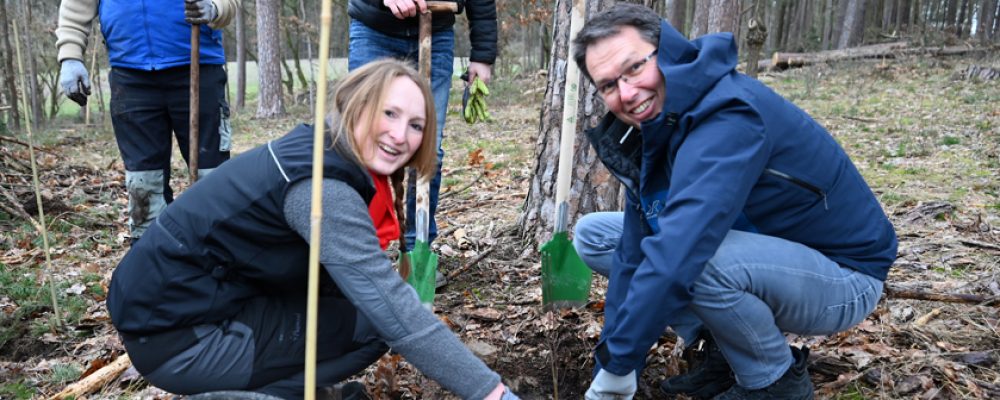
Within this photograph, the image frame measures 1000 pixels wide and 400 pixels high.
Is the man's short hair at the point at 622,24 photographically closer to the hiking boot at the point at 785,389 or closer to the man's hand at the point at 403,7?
the hiking boot at the point at 785,389

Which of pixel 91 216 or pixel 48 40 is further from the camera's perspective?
pixel 48 40

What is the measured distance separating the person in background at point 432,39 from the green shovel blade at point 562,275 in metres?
0.66

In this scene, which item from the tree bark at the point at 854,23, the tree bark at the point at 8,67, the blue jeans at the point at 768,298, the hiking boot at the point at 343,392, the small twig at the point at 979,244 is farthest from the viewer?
the tree bark at the point at 854,23

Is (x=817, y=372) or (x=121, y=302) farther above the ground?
(x=121, y=302)

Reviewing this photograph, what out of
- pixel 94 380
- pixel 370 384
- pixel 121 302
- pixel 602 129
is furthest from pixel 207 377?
pixel 602 129

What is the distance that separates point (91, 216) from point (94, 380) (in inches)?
116

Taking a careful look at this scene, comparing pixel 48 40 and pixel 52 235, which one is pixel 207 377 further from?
pixel 48 40

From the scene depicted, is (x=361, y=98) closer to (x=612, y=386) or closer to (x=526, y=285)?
(x=612, y=386)

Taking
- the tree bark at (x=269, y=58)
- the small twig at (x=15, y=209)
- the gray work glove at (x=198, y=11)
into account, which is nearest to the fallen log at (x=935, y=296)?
the gray work glove at (x=198, y=11)

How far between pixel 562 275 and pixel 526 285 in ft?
1.47

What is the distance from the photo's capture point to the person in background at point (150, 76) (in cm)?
323

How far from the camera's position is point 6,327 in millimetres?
3115

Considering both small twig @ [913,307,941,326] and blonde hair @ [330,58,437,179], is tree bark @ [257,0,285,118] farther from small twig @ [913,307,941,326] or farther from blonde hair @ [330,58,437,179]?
small twig @ [913,307,941,326]

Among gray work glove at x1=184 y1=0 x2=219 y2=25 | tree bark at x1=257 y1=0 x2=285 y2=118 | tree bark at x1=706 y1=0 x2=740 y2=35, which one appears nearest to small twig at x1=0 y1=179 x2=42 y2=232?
gray work glove at x1=184 y1=0 x2=219 y2=25
